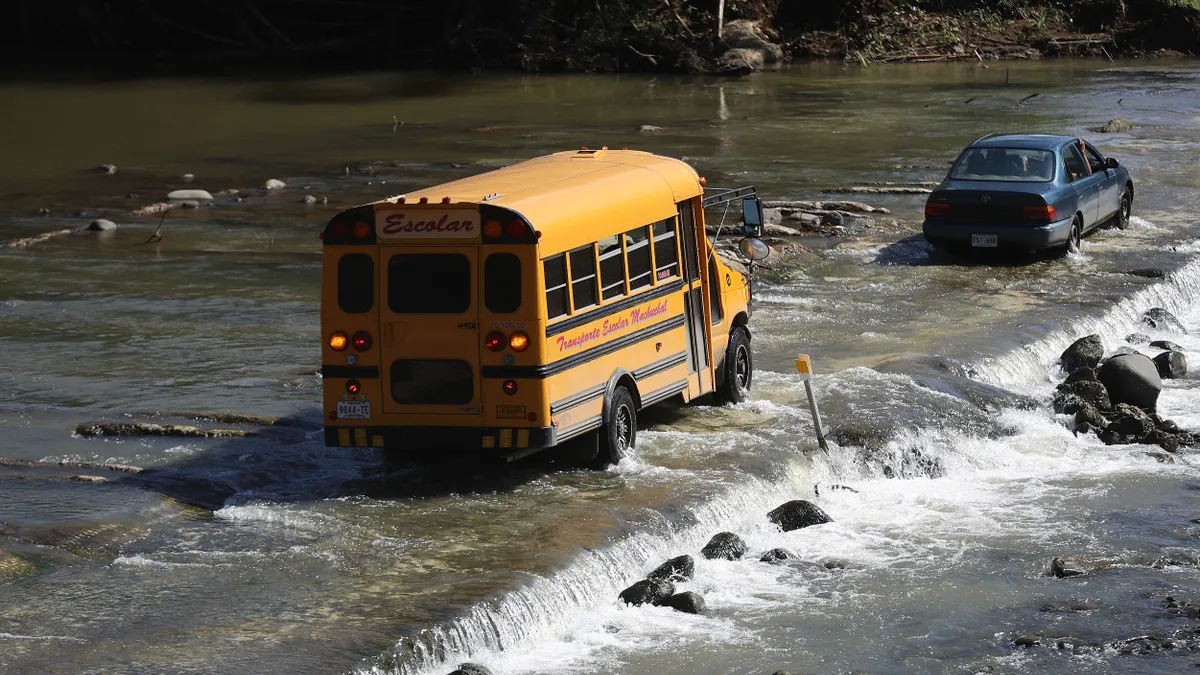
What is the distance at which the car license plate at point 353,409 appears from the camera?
40.7ft

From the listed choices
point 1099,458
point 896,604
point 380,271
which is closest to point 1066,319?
point 1099,458

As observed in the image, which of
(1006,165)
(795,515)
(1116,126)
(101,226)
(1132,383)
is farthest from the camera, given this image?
(1116,126)

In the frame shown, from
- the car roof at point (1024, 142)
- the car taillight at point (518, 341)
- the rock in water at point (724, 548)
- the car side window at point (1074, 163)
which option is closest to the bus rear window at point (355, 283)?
the car taillight at point (518, 341)

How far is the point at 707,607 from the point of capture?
450 inches

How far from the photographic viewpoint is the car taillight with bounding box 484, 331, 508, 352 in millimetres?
12102

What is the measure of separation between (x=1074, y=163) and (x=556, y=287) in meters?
13.1

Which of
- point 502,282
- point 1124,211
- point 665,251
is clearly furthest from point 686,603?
point 1124,211

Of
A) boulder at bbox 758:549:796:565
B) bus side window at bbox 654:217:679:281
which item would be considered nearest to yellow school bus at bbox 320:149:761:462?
bus side window at bbox 654:217:679:281

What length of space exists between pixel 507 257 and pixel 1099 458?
684cm

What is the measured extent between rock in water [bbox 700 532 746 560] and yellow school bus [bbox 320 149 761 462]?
1265mm

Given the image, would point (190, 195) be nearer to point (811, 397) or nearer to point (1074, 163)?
point (1074, 163)

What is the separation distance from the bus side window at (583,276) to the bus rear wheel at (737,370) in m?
2.64

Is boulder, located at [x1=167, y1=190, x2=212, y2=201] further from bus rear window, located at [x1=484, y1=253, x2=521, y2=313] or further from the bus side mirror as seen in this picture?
bus rear window, located at [x1=484, y1=253, x2=521, y2=313]

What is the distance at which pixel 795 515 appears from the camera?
1309cm
